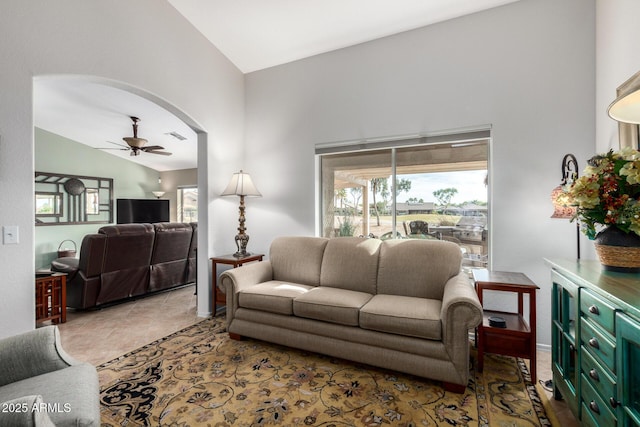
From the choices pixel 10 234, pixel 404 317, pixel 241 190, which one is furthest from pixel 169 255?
pixel 404 317

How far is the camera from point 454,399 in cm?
192

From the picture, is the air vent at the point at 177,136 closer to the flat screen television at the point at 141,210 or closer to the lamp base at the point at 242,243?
the flat screen television at the point at 141,210

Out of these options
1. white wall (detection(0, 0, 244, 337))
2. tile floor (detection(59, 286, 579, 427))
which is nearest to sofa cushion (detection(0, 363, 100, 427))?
white wall (detection(0, 0, 244, 337))

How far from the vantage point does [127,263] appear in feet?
12.8

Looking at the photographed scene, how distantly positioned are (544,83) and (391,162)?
1507 mm

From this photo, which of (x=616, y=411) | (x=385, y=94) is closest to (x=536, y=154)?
(x=385, y=94)

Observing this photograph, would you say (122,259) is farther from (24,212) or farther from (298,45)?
(298,45)

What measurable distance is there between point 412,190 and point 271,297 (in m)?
1.88

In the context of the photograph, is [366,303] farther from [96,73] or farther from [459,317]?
[96,73]

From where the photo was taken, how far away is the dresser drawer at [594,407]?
1.21 meters

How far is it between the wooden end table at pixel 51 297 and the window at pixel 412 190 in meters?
2.98

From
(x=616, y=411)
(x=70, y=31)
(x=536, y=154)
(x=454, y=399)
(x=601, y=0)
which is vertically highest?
(x=601, y=0)

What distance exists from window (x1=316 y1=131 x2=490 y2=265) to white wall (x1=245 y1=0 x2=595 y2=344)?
166mm

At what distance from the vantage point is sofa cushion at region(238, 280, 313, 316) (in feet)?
8.36
